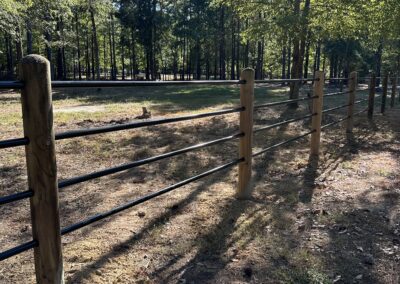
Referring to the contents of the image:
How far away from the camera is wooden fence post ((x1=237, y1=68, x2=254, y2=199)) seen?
3660 mm

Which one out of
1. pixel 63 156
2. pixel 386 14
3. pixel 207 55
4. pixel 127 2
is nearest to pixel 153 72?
pixel 127 2

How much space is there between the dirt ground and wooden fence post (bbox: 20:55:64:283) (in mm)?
700

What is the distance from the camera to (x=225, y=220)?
3471 mm

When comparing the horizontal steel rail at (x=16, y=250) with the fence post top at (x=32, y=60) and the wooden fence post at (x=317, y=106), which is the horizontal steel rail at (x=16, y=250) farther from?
the wooden fence post at (x=317, y=106)

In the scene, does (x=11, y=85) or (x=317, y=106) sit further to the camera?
(x=317, y=106)

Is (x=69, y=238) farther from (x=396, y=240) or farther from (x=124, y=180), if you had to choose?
(x=396, y=240)

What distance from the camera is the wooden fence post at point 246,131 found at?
3.66 metres

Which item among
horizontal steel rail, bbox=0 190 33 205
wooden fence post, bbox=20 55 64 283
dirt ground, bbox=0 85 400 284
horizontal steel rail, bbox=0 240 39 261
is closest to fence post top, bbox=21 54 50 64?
wooden fence post, bbox=20 55 64 283

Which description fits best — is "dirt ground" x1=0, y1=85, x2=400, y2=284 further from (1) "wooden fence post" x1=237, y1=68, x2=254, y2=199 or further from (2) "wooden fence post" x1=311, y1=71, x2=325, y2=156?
(2) "wooden fence post" x1=311, y1=71, x2=325, y2=156

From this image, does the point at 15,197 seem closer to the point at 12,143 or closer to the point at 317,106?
the point at 12,143

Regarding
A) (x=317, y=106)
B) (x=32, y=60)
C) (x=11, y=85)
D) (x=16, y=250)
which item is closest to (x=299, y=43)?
(x=317, y=106)

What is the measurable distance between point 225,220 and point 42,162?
2.11 meters

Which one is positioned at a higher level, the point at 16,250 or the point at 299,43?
the point at 299,43

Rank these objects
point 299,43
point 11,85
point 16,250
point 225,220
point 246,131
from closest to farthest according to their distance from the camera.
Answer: point 11,85 < point 16,250 < point 225,220 < point 246,131 < point 299,43
